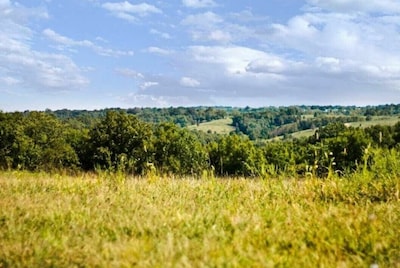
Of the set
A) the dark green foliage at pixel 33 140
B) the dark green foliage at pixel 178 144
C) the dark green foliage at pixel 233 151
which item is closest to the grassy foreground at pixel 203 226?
the dark green foliage at pixel 33 140

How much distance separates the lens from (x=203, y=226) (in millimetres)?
4500

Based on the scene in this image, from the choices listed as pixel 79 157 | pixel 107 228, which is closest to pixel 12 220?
pixel 107 228

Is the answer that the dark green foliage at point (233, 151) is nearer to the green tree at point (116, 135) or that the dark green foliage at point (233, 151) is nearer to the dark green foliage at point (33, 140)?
the green tree at point (116, 135)

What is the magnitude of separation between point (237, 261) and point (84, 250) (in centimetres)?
132

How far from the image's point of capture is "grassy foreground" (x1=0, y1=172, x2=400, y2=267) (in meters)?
3.56

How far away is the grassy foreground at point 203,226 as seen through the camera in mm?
3561

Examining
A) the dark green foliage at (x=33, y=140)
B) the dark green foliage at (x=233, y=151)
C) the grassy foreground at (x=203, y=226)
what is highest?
the grassy foreground at (x=203, y=226)

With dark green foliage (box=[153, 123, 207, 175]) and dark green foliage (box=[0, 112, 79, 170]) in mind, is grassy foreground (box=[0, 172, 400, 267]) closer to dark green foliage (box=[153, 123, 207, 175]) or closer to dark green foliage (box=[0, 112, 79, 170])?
dark green foliage (box=[0, 112, 79, 170])

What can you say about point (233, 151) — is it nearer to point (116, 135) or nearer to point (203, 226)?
point (116, 135)

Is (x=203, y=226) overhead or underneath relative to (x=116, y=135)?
overhead

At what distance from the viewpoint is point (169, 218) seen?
4.78m

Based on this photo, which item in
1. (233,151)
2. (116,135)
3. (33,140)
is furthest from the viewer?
(233,151)

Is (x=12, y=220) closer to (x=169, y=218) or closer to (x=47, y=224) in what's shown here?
(x=47, y=224)

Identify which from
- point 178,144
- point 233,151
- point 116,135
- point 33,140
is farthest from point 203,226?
point 233,151
